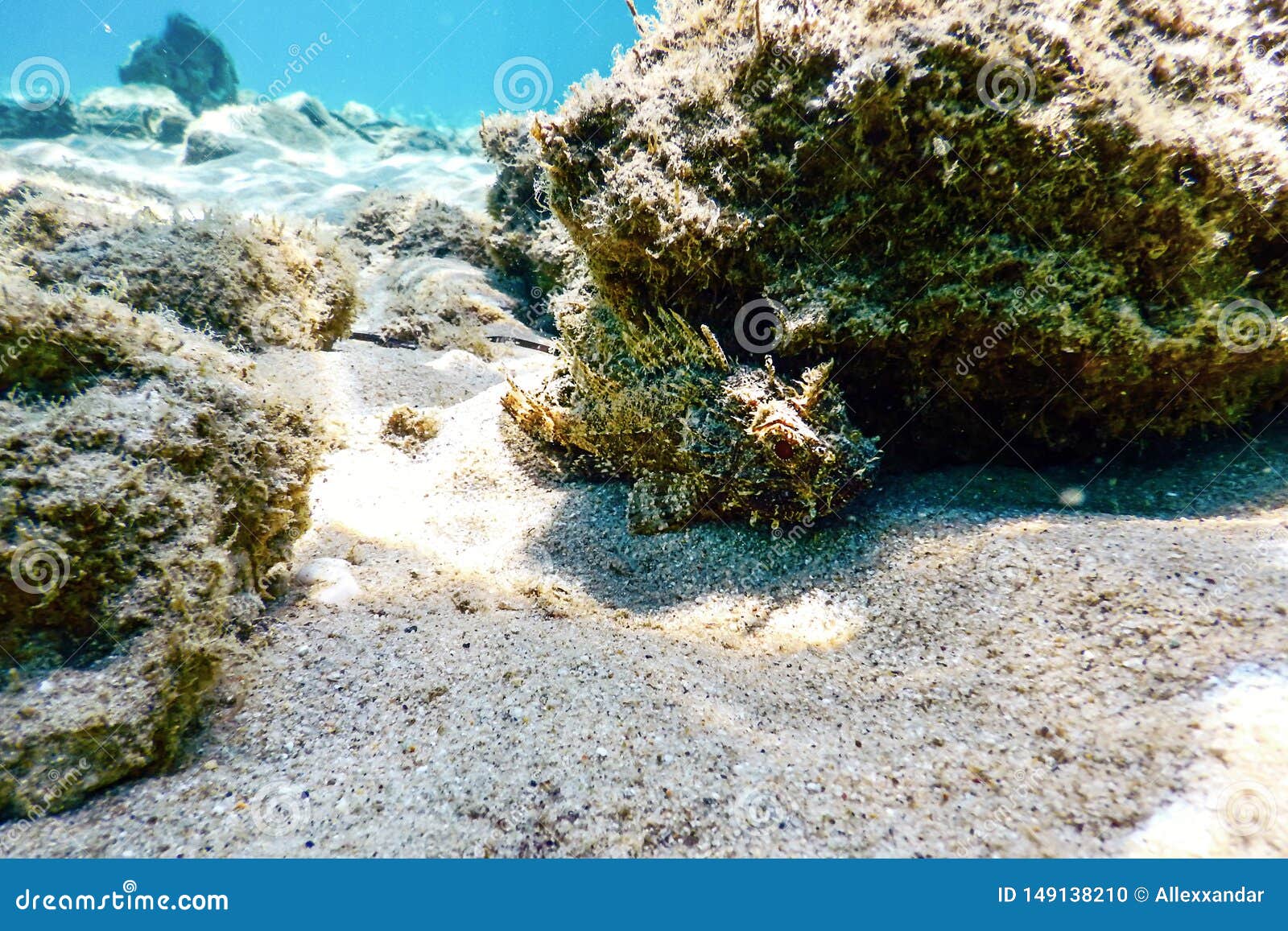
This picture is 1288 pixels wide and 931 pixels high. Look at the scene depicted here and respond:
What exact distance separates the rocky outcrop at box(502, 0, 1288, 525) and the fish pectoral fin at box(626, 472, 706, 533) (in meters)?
0.51

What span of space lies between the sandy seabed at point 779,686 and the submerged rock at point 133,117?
869 inches

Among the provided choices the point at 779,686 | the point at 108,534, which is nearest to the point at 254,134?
the point at 108,534

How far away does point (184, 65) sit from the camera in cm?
2119

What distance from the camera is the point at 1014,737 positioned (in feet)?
5.99

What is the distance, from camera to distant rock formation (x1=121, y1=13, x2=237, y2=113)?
2111cm

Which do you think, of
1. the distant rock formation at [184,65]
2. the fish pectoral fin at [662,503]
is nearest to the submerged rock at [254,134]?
the distant rock formation at [184,65]

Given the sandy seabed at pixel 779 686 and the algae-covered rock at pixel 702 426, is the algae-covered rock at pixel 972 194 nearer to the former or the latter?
the algae-covered rock at pixel 702 426

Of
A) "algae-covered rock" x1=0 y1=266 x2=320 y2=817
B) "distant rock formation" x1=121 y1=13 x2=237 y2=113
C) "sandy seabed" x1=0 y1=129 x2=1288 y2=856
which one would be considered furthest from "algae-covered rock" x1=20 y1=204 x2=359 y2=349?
"distant rock formation" x1=121 y1=13 x2=237 y2=113

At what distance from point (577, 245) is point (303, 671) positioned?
2.68 m

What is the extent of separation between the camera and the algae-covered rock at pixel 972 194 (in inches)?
97.8

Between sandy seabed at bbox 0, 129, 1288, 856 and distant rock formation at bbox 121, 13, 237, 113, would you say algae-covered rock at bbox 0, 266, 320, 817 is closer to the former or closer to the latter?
sandy seabed at bbox 0, 129, 1288, 856

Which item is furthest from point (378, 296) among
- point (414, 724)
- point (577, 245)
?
point (414, 724)

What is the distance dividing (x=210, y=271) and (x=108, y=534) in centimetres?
325

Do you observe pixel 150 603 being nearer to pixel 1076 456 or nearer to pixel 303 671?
pixel 303 671
